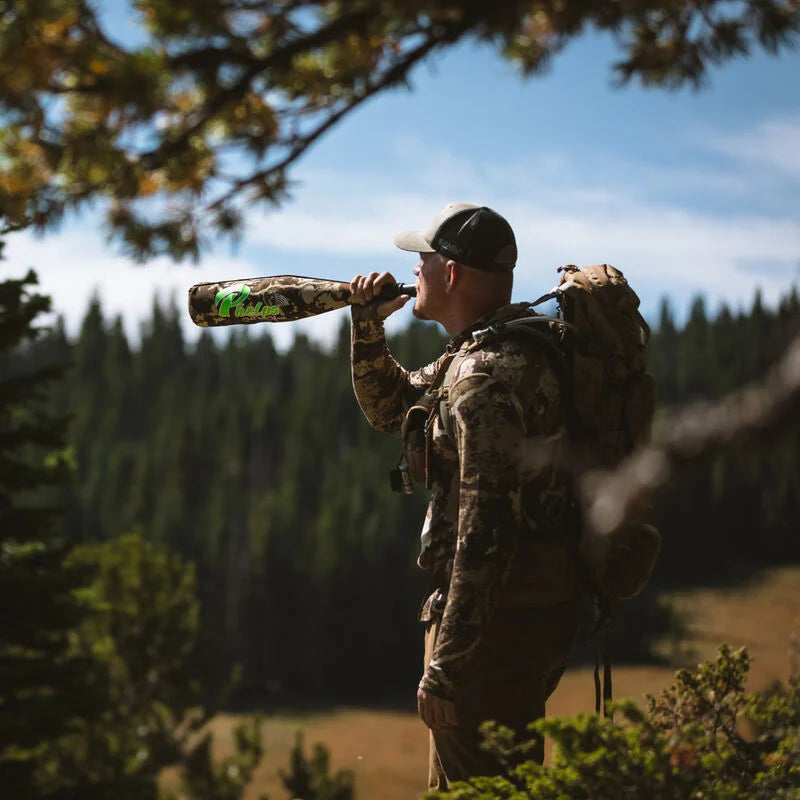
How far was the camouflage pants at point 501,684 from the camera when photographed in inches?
147

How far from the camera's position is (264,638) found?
264 feet

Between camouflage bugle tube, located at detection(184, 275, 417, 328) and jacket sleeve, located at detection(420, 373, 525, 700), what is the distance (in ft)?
2.93

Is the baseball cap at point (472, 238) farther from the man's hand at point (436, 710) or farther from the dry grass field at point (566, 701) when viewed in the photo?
the dry grass field at point (566, 701)

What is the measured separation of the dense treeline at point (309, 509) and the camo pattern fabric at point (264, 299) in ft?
209

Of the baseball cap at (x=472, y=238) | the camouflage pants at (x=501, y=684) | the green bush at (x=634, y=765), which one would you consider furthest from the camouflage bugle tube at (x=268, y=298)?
the green bush at (x=634, y=765)

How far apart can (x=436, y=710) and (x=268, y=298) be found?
1867 mm

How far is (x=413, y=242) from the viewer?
392 cm

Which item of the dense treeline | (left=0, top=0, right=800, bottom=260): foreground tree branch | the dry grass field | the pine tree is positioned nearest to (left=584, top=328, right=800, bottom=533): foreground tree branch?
(left=0, top=0, right=800, bottom=260): foreground tree branch

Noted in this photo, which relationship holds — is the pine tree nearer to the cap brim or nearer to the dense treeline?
the cap brim

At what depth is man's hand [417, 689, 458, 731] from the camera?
3.54 meters

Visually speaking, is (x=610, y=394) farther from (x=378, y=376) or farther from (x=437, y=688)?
(x=437, y=688)

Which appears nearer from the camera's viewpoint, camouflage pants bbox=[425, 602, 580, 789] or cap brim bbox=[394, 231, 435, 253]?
camouflage pants bbox=[425, 602, 580, 789]

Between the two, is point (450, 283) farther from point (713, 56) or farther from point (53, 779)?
point (53, 779)

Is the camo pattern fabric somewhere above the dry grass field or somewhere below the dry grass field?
above
